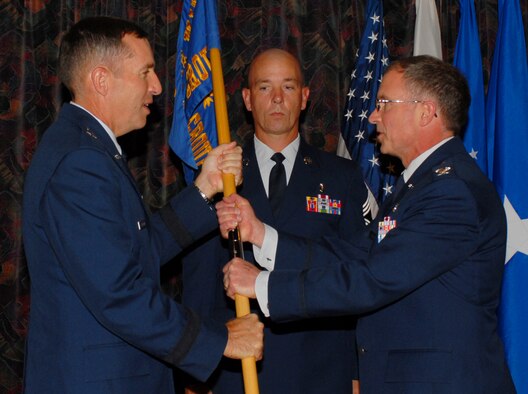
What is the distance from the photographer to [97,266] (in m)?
2.15

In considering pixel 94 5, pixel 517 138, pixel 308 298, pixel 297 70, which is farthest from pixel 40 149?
pixel 517 138

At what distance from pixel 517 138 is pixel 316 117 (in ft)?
4.08

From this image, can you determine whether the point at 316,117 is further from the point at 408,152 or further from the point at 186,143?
the point at 408,152

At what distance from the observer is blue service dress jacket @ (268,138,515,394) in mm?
2459

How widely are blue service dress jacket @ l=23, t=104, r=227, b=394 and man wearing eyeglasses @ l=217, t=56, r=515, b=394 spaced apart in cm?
43

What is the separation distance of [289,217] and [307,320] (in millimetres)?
503

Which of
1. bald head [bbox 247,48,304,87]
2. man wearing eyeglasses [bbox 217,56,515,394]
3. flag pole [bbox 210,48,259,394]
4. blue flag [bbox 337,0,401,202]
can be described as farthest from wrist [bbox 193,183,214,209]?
blue flag [bbox 337,0,401,202]

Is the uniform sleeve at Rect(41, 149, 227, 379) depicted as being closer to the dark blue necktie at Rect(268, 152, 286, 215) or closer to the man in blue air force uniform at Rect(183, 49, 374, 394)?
the man in blue air force uniform at Rect(183, 49, 374, 394)

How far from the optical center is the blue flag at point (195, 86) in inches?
127

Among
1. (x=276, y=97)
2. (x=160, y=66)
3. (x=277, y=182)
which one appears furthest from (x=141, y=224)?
(x=160, y=66)

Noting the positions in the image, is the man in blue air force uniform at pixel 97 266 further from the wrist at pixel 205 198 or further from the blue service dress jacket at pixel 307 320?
the blue service dress jacket at pixel 307 320

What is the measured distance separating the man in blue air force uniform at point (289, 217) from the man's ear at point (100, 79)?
1119mm

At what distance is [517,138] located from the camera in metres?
3.87

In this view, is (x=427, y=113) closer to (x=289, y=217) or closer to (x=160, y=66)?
(x=289, y=217)
